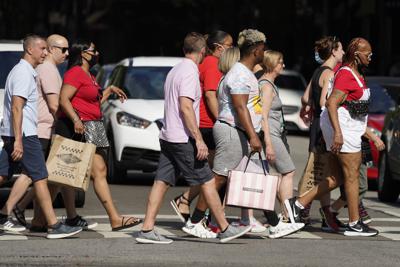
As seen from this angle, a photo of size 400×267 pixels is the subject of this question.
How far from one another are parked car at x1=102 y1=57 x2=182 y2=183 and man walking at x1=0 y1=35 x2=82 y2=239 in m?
6.53

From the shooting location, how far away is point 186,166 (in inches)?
471

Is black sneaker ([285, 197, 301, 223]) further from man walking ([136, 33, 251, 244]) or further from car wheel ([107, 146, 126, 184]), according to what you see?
car wheel ([107, 146, 126, 184])

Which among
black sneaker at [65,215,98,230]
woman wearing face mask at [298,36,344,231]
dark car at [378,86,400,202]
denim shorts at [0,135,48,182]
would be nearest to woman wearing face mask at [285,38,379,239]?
woman wearing face mask at [298,36,344,231]

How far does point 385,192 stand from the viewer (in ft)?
57.6

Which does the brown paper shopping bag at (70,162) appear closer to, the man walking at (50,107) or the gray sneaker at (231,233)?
the man walking at (50,107)

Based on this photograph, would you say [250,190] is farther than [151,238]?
Yes

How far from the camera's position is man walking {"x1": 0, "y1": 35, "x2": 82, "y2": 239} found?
12055mm

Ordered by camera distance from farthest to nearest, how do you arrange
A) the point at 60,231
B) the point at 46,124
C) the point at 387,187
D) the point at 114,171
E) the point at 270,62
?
the point at 114,171, the point at 387,187, the point at 270,62, the point at 46,124, the point at 60,231

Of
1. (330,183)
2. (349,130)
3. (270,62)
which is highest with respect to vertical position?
(270,62)

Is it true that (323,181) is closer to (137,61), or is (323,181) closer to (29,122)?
(29,122)

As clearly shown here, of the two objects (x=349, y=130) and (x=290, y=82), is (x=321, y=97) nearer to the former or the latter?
(x=349, y=130)

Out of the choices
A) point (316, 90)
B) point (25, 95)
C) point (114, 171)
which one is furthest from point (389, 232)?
point (114, 171)

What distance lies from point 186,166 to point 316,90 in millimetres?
2298

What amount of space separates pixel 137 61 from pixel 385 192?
4.67 metres
